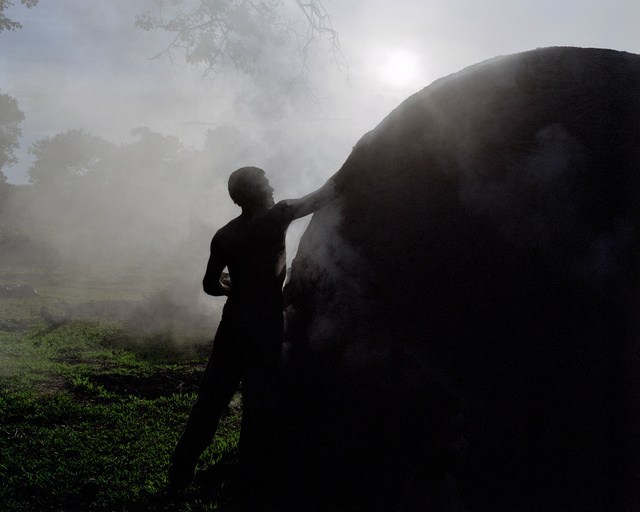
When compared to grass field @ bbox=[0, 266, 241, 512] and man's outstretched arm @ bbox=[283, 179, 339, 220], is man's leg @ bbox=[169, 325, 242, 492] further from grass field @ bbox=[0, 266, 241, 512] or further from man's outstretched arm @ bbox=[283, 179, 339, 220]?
man's outstretched arm @ bbox=[283, 179, 339, 220]

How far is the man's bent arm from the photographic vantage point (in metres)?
2.81

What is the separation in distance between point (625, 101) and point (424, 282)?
162 cm

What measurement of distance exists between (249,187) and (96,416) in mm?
3512

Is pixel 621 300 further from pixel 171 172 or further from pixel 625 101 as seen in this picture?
pixel 171 172

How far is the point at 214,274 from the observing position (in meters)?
2.85

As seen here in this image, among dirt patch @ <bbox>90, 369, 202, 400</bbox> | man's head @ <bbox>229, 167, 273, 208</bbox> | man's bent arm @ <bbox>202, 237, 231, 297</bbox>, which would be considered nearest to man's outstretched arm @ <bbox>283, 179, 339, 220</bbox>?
man's head @ <bbox>229, 167, 273, 208</bbox>

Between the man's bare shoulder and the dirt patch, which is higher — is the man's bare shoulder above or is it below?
above

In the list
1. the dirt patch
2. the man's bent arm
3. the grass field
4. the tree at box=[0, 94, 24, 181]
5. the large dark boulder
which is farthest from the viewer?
the tree at box=[0, 94, 24, 181]

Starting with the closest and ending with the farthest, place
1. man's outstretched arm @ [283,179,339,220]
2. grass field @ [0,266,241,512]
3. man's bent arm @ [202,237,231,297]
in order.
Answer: man's outstretched arm @ [283,179,339,220] < man's bent arm @ [202,237,231,297] < grass field @ [0,266,241,512]

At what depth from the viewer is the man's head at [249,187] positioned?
108 inches

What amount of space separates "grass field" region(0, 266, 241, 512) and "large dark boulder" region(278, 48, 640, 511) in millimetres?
1361

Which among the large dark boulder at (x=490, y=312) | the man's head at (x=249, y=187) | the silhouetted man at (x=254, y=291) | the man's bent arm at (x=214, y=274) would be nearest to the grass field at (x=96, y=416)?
the silhouetted man at (x=254, y=291)

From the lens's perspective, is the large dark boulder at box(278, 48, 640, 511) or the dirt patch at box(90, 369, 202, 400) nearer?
the large dark boulder at box(278, 48, 640, 511)

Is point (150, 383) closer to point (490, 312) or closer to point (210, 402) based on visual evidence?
point (210, 402)
